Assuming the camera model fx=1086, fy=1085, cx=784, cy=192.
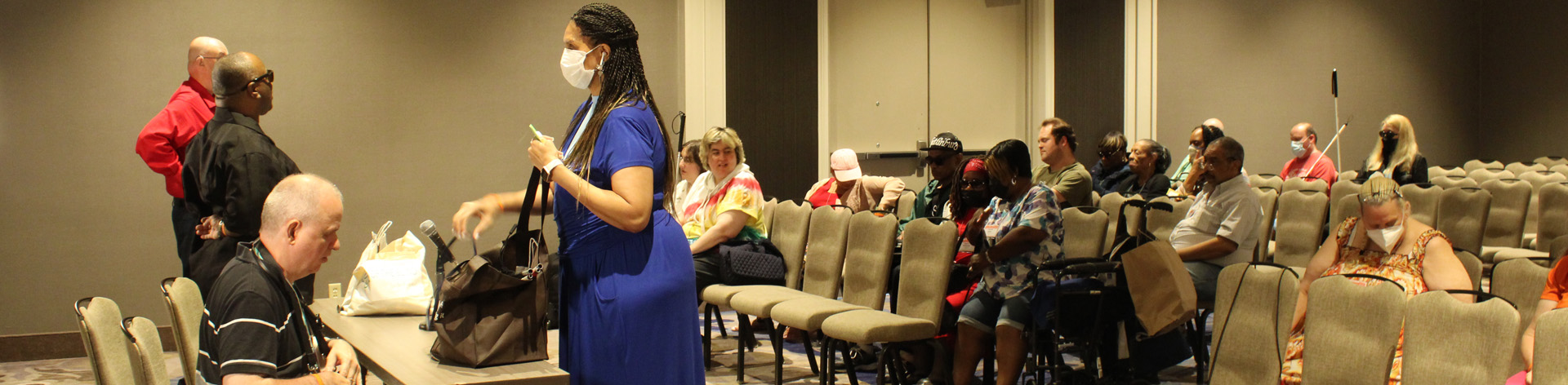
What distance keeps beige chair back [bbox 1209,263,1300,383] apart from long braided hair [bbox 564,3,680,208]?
1.89m

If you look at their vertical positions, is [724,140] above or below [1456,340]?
above

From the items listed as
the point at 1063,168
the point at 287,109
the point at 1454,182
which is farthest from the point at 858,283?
the point at 1454,182

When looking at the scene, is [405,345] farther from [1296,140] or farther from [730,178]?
[1296,140]

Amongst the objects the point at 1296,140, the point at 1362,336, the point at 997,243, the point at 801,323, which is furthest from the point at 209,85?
the point at 1296,140

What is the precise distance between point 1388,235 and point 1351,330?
0.95 metres

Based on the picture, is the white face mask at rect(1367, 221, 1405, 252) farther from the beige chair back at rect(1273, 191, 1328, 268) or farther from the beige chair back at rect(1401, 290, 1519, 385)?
the beige chair back at rect(1273, 191, 1328, 268)

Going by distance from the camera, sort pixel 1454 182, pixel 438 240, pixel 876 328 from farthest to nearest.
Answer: pixel 1454 182
pixel 876 328
pixel 438 240

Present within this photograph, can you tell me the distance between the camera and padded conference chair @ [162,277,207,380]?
7.80 ft

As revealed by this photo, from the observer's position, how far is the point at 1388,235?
364cm

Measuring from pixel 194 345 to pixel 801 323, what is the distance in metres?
2.24

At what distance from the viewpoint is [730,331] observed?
6.22 meters

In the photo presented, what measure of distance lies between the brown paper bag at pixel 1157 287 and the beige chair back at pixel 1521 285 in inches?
37.9

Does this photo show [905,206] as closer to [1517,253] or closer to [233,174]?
[1517,253]

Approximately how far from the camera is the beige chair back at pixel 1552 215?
5805 millimetres
